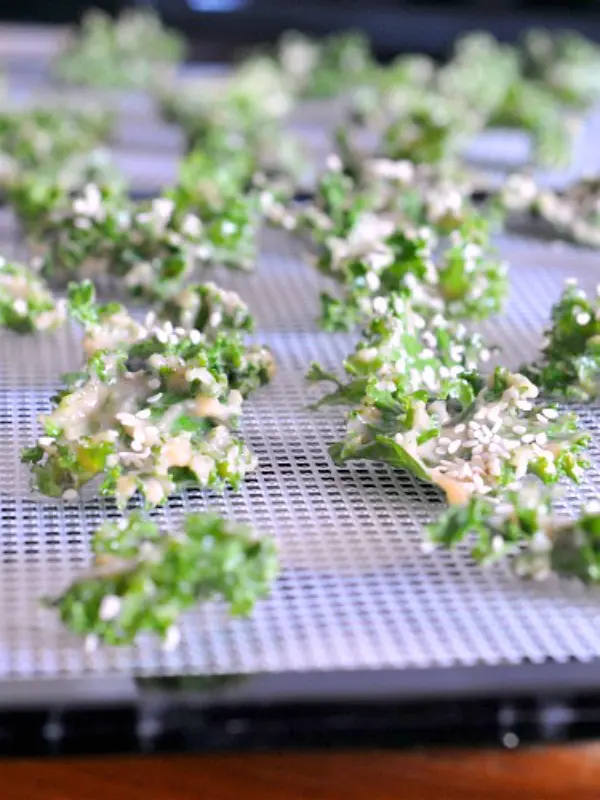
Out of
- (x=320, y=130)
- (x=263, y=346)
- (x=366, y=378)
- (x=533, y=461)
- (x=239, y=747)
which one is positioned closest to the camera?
(x=239, y=747)

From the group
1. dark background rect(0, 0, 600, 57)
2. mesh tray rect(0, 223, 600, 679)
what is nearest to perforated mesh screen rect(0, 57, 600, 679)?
mesh tray rect(0, 223, 600, 679)

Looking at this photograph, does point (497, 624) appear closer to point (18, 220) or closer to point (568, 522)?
point (568, 522)

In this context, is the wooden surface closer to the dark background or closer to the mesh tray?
the mesh tray

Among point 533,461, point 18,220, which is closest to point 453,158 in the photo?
point 18,220

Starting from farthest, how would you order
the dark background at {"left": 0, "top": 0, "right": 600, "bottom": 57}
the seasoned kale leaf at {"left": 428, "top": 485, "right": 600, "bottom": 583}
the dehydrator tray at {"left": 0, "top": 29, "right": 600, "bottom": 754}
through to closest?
the dark background at {"left": 0, "top": 0, "right": 600, "bottom": 57} < the seasoned kale leaf at {"left": 428, "top": 485, "right": 600, "bottom": 583} < the dehydrator tray at {"left": 0, "top": 29, "right": 600, "bottom": 754}

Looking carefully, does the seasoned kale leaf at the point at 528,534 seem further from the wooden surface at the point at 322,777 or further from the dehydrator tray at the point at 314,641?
the wooden surface at the point at 322,777

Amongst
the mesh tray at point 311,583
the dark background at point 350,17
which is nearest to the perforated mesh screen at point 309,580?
the mesh tray at point 311,583
